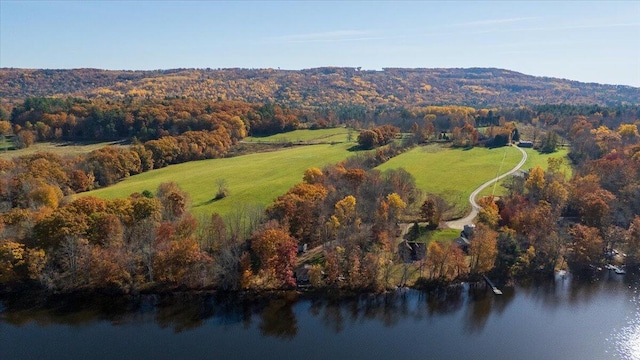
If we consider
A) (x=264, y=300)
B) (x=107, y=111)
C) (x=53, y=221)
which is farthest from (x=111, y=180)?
(x=264, y=300)

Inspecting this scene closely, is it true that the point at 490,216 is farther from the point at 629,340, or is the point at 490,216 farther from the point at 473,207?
the point at 629,340

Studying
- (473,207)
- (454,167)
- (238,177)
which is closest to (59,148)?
(238,177)

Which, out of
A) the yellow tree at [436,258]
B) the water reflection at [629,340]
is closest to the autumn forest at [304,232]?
the yellow tree at [436,258]

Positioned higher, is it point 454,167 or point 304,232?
point 454,167

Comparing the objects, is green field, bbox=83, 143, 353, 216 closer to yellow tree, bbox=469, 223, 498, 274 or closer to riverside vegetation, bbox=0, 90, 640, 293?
riverside vegetation, bbox=0, 90, 640, 293

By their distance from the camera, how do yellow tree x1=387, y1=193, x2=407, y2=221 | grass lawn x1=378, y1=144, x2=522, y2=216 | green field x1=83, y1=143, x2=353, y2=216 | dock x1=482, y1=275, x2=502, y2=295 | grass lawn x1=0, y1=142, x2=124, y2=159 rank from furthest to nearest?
grass lawn x1=0, y1=142, x2=124, y2=159 < grass lawn x1=378, y1=144, x2=522, y2=216 < green field x1=83, y1=143, x2=353, y2=216 < yellow tree x1=387, y1=193, x2=407, y2=221 < dock x1=482, y1=275, x2=502, y2=295

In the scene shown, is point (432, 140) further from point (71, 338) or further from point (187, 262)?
point (71, 338)

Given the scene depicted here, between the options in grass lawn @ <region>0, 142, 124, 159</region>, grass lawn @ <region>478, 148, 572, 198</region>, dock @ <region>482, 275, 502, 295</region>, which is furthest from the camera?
grass lawn @ <region>0, 142, 124, 159</region>

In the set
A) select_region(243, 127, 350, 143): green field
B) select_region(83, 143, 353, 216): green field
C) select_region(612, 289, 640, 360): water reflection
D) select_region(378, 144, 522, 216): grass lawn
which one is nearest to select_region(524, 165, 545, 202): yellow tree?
select_region(378, 144, 522, 216): grass lawn
